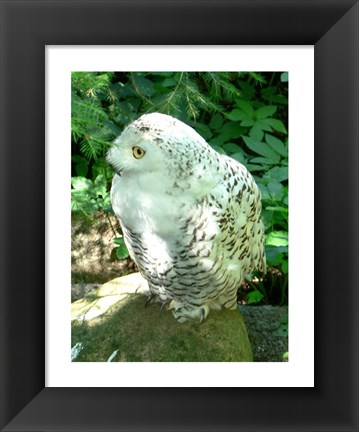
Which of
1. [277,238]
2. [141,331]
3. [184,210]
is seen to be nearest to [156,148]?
[184,210]

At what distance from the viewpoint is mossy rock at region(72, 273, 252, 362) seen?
143 centimetres

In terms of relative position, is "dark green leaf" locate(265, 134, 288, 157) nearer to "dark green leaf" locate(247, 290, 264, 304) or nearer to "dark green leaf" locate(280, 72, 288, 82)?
"dark green leaf" locate(280, 72, 288, 82)

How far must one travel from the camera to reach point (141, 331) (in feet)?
5.00

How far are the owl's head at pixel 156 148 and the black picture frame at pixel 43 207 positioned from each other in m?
0.17

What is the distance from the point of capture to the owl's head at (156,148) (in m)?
1.24

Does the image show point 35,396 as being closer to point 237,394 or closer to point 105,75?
point 237,394

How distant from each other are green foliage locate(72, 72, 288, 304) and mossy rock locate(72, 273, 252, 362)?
0.44 feet

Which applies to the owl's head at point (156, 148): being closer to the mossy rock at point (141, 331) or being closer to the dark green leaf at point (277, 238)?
the dark green leaf at point (277, 238)

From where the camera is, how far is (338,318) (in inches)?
49.3

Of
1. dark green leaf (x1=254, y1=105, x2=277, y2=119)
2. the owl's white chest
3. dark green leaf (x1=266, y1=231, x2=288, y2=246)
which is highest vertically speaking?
dark green leaf (x1=254, y1=105, x2=277, y2=119)

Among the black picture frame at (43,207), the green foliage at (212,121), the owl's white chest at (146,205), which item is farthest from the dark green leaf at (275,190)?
the owl's white chest at (146,205)

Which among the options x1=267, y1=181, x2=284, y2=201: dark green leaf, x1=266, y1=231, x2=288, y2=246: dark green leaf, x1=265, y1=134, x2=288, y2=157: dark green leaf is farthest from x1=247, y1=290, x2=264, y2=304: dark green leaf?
x1=265, y1=134, x2=288, y2=157: dark green leaf

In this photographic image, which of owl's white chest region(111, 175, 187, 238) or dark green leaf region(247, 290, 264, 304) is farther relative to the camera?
dark green leaf region(247, 290, 264, 304)

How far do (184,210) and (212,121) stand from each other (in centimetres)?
32
